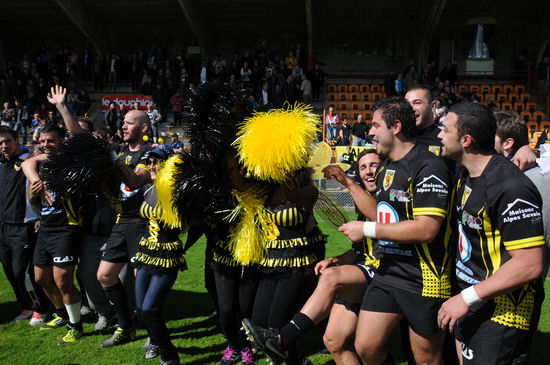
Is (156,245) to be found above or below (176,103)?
below

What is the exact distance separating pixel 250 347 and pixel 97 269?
→ 74.3 inches

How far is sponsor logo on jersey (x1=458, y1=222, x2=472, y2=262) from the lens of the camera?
2.52 metres

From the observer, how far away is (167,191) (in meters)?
3.57

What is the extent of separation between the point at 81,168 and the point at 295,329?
6.79ft

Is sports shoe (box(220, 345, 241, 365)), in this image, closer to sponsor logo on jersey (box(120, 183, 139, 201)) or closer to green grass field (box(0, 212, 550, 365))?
green grass field (box(0, 212, 550, 365))

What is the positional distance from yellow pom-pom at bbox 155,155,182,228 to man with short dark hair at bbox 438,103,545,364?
2003mm

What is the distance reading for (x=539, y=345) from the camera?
4156mm

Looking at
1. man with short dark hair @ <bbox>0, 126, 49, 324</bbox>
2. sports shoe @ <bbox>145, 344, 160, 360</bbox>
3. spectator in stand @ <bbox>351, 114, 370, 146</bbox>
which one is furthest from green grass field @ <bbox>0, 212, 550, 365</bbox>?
spectator in stand @ <bbox>351, 114, 370, 146</bbox>

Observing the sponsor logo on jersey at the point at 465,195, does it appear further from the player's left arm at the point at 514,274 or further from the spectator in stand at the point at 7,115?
the spectator in stand at the point at 7,115

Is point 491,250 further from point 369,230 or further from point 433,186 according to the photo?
point 369,230

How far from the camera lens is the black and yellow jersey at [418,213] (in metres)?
2.59

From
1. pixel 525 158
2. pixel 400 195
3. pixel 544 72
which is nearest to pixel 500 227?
pixel 400 195

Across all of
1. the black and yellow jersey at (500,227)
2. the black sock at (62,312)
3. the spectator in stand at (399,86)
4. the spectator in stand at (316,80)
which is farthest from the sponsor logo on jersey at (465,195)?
the spectator in stand at (316,80)

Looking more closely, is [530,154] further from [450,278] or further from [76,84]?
[76,84]
